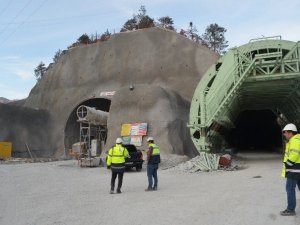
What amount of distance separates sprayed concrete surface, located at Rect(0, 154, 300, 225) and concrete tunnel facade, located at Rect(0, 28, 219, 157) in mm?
→ 16920

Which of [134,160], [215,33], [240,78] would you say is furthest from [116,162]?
[215,33]

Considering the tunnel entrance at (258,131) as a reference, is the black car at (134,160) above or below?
below

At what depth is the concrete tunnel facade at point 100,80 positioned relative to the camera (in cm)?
3966

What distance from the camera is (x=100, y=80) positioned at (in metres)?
44.0

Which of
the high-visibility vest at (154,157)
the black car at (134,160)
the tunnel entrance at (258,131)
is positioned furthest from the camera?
the tunnel entrance at (258,131)

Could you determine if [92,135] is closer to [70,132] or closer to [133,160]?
[70,132]

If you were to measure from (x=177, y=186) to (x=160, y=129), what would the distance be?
47.5 feet

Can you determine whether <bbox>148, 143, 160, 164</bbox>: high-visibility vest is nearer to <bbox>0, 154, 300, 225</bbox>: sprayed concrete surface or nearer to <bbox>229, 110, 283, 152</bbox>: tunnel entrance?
<bbox>0, 154, 300, 225</bbox>: sprayed concrete surface

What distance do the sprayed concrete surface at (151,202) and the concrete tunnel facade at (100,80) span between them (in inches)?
666

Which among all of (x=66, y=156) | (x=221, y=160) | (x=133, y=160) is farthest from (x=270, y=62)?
(x=66, y=156)

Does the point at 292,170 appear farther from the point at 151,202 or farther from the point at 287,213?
the point at 151,202

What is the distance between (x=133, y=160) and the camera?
23406mm

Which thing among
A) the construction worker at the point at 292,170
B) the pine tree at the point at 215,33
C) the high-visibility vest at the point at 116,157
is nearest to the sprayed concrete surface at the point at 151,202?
the construction worker at the point at 292,170

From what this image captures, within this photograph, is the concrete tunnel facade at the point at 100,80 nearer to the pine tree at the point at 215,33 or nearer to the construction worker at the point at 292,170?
the construction worker at the point at 292,170
